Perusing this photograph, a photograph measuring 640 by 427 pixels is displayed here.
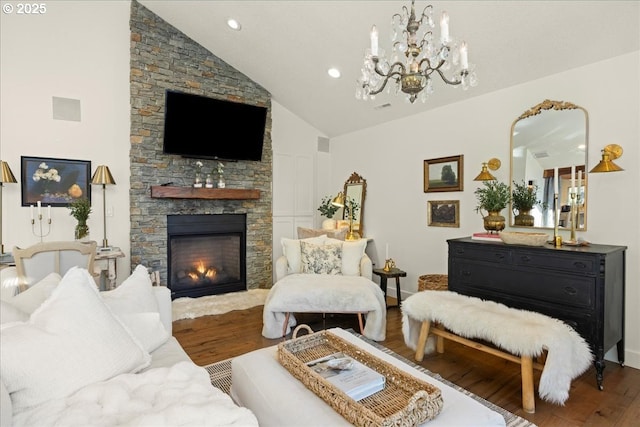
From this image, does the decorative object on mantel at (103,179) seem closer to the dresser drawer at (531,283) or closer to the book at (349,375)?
the book at (349,375)

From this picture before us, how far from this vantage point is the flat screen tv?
12.9ft

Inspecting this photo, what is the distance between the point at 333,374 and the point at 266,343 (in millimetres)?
1587

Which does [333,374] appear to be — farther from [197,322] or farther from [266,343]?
[197,322]

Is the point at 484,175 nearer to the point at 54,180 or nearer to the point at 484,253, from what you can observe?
the point at 484,253

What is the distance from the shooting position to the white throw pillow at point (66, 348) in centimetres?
115

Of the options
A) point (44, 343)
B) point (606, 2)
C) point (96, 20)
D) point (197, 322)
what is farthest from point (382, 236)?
point (96, 20)

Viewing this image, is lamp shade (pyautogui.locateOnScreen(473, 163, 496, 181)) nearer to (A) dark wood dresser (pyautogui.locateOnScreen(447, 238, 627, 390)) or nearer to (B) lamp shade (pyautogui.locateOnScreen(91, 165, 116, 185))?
(A) dark wood dresser (pyautogui.locateOnScreen(447, 238, 627, 390))

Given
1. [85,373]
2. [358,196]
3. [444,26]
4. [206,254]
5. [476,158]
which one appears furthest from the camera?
[358,196]

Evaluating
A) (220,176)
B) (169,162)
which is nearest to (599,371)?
(220,176)

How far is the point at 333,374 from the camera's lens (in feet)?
4.84

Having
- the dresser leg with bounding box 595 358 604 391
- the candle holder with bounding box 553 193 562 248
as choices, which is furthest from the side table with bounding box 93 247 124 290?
the dresser leg with bounding box 595 358 604 391

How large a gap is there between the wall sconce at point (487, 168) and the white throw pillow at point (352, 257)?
1.30m

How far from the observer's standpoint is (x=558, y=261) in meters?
2.37

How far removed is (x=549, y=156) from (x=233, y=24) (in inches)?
131
